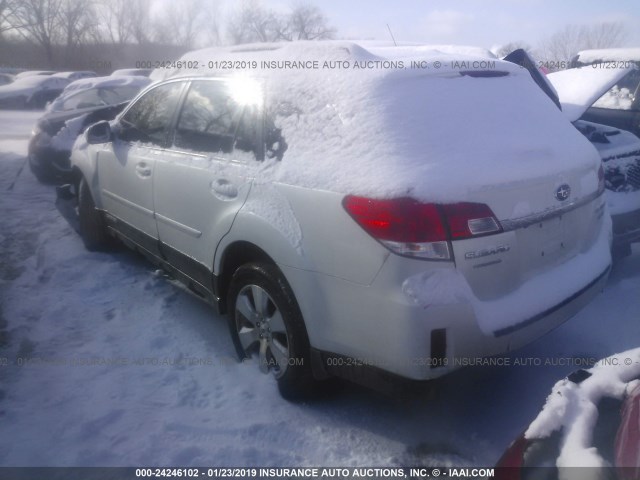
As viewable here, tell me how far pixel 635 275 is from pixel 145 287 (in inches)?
155

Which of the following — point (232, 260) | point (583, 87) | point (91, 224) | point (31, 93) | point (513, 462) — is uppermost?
point (583, 87)

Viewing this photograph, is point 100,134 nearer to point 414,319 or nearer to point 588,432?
point 414,319

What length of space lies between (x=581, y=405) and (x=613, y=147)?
3080 millimetres

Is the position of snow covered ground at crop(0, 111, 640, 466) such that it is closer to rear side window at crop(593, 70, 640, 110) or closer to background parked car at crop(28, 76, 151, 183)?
rear side window at crop(593, 70, 640, 110)

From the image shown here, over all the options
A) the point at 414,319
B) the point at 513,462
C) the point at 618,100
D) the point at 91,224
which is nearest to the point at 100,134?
the point at 91,224

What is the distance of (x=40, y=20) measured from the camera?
35.1 m

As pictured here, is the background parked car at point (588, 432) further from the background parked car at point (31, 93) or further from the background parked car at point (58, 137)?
the background parked car at point (31, 93)

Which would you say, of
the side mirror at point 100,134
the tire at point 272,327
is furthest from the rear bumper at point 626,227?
the side mirror at point 100,134

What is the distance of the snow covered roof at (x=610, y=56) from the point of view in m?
6.38

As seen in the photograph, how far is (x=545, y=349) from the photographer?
3312mm

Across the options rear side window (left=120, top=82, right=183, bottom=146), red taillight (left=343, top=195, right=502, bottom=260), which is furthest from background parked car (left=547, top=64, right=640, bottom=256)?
rear side window (left=120, top=82, right=183, bottom=146)

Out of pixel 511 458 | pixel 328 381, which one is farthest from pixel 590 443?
pixel 328 381

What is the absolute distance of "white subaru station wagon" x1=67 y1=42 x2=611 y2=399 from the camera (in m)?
2.12

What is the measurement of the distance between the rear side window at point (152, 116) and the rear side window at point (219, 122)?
0.66ft
